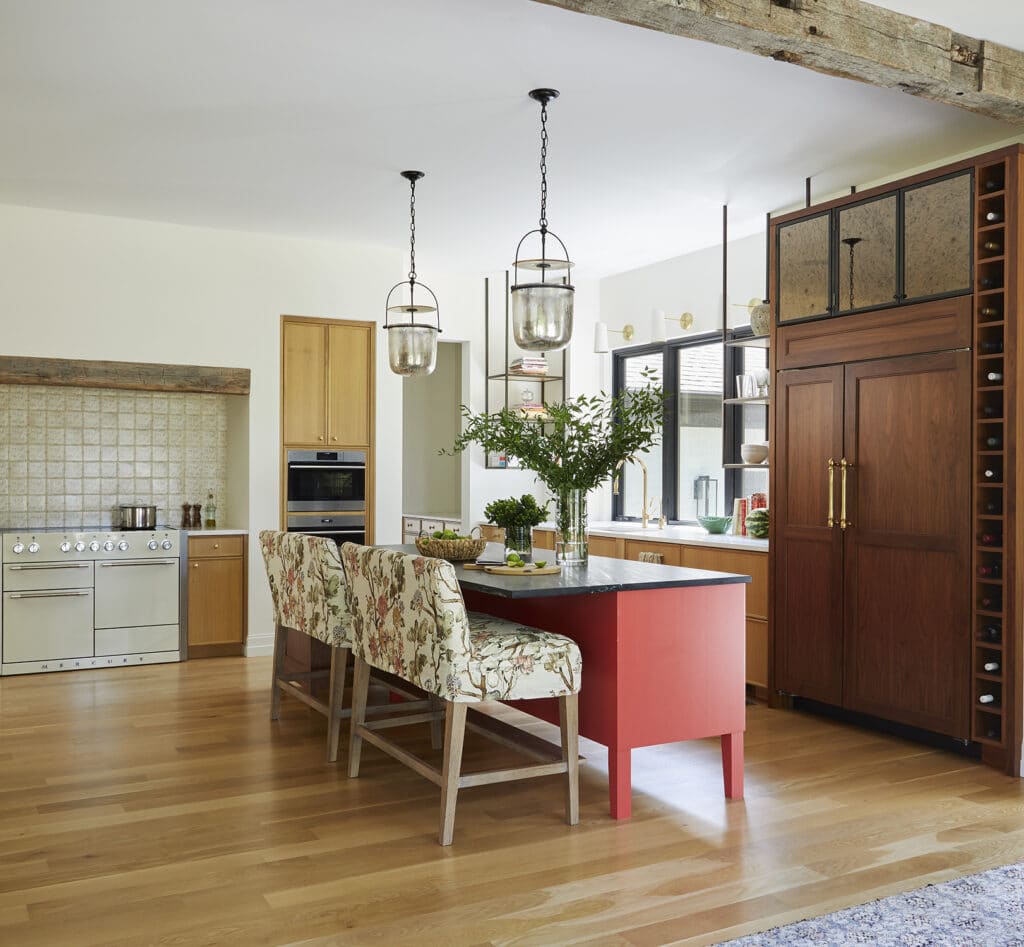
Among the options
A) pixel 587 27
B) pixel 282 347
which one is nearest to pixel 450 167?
pixel 587 27

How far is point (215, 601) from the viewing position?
20.5ft

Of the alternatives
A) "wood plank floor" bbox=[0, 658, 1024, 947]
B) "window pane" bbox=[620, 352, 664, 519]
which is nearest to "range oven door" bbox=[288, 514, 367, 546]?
"window pane" bbox=[620, 352, 664, 519]

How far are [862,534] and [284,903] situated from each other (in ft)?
9.56

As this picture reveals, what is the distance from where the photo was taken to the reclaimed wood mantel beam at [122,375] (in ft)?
19.0

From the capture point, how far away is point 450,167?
195 inches

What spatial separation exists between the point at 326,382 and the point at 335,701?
306cm

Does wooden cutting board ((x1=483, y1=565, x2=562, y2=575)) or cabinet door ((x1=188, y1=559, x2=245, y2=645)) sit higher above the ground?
wooden cutting board ((x1=483, y1=565, x2=562, y2=575))

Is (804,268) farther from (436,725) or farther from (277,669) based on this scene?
(277,669)

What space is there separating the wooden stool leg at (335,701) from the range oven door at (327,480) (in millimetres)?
2555

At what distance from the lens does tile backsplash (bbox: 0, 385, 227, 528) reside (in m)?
6.17

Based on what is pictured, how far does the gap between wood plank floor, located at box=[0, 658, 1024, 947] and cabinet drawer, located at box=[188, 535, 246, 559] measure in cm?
178

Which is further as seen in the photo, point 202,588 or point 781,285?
point 202,588

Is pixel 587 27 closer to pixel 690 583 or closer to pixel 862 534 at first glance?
pixel 690 583

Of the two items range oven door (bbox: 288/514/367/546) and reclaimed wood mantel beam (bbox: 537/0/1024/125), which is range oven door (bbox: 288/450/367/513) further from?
reclaimed wood mantel beam (bbox: 537/0/1024/125)
